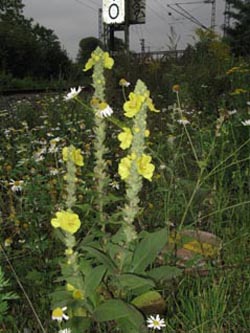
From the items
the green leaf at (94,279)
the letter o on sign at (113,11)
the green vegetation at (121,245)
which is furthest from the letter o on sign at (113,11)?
the green leaf at (94,279)

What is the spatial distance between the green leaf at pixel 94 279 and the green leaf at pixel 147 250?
10 centimetres

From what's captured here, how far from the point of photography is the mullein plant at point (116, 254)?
1425mm

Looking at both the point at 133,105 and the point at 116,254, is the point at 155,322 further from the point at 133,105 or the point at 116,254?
the point at 133,105

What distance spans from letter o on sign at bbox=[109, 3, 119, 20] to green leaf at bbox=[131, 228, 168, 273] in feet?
93.9

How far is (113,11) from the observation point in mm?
29328

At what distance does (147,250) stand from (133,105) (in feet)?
1.39

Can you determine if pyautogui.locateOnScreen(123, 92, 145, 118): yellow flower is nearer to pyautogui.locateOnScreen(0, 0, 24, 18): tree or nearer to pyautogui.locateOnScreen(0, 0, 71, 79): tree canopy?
pyautogui.locateOnScreen(0, 0, 71, 79): tree canopy

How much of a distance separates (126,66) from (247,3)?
33.1 m

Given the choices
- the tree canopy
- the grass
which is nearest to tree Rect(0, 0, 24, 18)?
the tree canopy

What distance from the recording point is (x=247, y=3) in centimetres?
3928

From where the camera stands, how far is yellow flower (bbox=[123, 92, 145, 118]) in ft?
4.63

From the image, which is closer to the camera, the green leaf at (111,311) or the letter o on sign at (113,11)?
the green leaf at (111,311)

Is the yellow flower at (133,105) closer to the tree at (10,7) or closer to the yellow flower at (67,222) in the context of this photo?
the yellow flower at (67,222)

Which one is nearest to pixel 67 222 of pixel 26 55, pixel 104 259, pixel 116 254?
pixel 104 259
